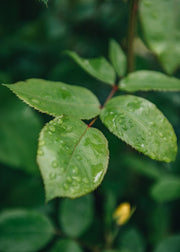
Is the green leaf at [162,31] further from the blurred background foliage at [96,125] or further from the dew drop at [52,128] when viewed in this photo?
the dew drop at [52,128]

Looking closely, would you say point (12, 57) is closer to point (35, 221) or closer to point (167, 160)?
point (35, 221)

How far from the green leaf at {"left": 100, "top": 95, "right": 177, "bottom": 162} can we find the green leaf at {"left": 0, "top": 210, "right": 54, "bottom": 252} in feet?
2.07

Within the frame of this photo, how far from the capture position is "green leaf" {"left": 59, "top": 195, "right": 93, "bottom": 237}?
1069 mm

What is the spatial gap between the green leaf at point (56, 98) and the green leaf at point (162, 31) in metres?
0.40

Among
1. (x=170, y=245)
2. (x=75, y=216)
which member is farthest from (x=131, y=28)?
(x=170, y=245)

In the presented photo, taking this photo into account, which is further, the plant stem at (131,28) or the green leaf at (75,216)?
the green leaf at (75,216)

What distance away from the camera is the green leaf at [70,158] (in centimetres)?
44

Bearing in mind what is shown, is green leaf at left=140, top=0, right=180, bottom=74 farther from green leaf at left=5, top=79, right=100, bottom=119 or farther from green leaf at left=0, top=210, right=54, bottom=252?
green leaf at left=0, top=210, right=54, bottom=252

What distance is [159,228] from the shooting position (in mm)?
1322

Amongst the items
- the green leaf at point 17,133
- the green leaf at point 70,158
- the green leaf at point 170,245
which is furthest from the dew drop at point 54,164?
the green leaf at point 170,245

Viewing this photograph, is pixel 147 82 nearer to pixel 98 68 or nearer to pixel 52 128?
pixel 98 68

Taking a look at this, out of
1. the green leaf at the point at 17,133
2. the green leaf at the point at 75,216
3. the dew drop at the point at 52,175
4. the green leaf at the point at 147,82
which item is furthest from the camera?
the green leaf at the point at 17,133

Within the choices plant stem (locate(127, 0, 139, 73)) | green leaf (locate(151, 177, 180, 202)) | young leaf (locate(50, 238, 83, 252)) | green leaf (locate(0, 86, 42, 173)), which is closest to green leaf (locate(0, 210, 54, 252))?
young leaf (locate(50, 238, 83, 252))

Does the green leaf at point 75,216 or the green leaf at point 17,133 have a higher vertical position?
the green leaf at point 17,133
